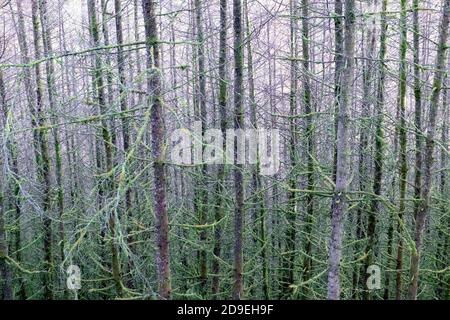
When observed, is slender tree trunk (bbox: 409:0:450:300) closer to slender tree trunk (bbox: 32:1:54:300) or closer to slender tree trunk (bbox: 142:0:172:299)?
slender tree trunk (bbox: 142:0:172:299)

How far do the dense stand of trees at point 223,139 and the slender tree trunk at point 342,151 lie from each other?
0.02 metres

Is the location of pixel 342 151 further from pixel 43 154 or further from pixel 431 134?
pixel 43 154

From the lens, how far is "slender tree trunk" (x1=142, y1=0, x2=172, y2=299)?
4.35 metres

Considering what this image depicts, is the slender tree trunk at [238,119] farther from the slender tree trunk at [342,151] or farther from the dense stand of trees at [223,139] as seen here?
the slender tree trunk at [342,151]

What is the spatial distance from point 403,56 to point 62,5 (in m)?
8.16

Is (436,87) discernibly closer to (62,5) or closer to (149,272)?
(149,272)

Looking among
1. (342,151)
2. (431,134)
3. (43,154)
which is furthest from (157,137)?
(43,154)

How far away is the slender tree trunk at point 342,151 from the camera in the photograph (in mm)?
4961

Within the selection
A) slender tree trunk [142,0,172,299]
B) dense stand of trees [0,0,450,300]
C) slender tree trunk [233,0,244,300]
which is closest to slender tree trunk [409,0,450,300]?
dense stand of trees [0,0,450,300]

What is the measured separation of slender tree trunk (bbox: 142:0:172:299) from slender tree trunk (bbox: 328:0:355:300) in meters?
2.05

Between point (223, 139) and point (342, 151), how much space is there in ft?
7.80

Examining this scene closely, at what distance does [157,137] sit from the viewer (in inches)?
176
